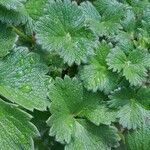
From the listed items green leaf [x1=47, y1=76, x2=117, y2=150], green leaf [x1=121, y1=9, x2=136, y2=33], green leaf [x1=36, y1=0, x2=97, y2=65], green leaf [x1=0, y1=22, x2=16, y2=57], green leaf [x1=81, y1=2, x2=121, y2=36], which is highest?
green leaf [x1=0, y1=22, x2=16, y2=57]

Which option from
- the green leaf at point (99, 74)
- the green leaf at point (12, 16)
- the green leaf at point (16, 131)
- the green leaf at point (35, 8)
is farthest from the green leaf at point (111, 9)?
the green leaf at point (16, 131)

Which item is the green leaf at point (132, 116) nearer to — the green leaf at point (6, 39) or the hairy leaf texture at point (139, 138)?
the hairy leaf texture at point (139, 138)

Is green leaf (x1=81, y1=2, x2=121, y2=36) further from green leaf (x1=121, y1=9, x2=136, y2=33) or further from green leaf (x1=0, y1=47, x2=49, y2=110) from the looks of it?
green leaf (x1=0, y1=47, x2=49, y2=110)

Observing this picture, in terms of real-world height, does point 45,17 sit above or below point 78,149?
above

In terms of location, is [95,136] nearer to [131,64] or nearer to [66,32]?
[131,64]

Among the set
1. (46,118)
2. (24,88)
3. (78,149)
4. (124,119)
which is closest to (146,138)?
(124,119)

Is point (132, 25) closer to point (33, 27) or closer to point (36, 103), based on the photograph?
point (33, 27)

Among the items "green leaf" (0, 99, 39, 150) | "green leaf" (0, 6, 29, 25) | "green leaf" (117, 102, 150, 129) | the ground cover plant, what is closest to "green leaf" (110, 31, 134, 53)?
the ground cover plant
